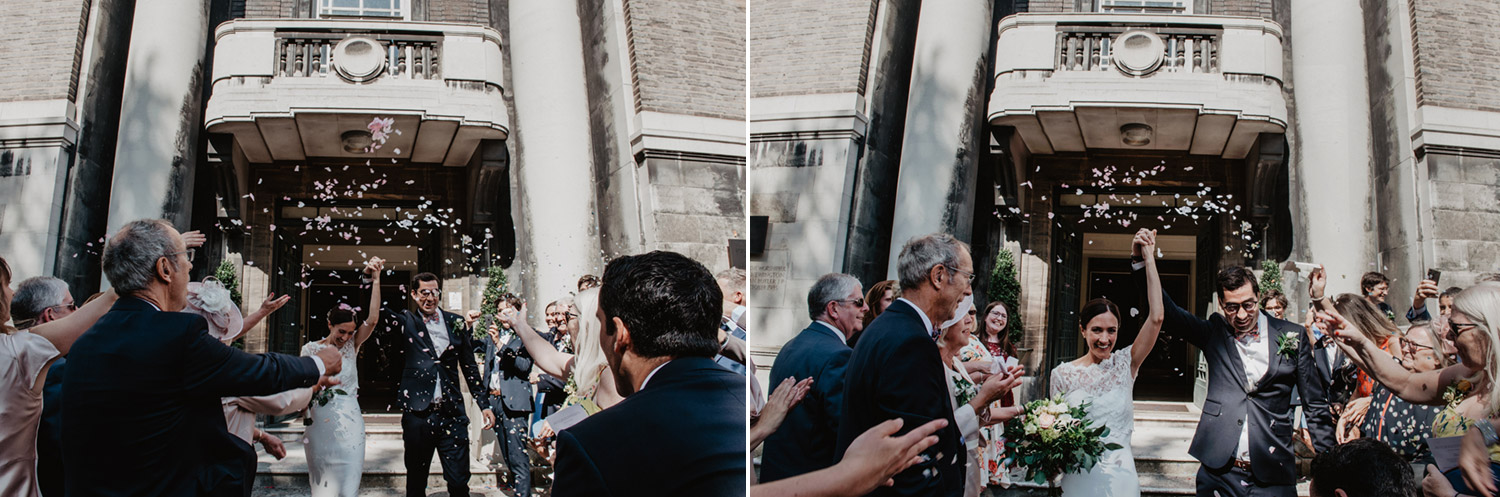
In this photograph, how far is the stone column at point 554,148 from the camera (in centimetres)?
445

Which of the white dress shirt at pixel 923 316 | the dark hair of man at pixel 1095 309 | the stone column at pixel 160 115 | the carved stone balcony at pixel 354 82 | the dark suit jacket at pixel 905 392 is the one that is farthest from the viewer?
the carved stone balcony at pixel 354 82

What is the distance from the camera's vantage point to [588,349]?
3955mm

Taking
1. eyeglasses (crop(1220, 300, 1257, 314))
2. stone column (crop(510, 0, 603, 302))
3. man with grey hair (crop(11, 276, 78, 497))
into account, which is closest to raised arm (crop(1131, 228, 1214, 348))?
eyeglasses (crop(1220, 300, 1257, 314))

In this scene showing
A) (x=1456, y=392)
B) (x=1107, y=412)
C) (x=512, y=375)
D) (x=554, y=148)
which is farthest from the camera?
(x=512, y=375)

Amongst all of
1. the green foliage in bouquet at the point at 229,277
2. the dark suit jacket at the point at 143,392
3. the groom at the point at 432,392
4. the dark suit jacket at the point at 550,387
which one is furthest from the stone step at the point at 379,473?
the dark suit jacket at the point at 143,392

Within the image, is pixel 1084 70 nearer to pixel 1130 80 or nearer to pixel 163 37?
pixel 1130 80

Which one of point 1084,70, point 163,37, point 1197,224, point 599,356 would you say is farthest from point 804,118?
point 163,37

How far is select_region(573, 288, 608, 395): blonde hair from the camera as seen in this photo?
389 centimetres

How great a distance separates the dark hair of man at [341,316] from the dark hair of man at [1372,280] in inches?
197

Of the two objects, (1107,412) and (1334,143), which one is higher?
(1334,143)

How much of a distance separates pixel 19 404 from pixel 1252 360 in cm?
459

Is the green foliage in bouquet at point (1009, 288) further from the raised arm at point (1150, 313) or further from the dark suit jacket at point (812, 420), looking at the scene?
the dark suit jacket at point (812, 420)

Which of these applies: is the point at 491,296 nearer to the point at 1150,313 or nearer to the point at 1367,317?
the point at 1150,313

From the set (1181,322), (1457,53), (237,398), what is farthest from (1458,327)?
(237,398)
